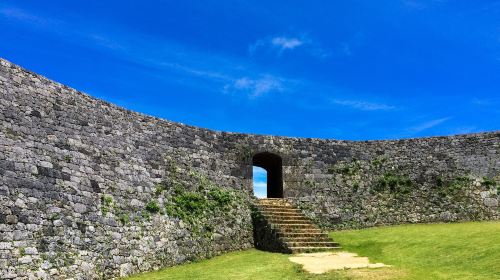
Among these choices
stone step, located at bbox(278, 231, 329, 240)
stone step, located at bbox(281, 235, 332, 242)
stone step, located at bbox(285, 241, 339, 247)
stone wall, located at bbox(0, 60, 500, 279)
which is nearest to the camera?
stone wall, located at bbox(0, 60, 500, 279)

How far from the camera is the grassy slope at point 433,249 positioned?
9.47m

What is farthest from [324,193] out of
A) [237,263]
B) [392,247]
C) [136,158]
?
[136,158]

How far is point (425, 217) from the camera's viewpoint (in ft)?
59.4

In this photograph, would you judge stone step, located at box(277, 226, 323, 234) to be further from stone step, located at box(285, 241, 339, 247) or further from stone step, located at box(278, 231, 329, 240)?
stone step, located at box(285, 241, 339, 247)

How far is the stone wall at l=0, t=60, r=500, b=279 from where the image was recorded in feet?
34.2

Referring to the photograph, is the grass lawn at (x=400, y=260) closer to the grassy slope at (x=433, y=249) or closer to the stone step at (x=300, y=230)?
the grassy slope at (x=433, y=249)

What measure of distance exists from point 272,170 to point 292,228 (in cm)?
507

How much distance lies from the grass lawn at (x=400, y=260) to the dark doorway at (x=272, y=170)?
4047 millimetres


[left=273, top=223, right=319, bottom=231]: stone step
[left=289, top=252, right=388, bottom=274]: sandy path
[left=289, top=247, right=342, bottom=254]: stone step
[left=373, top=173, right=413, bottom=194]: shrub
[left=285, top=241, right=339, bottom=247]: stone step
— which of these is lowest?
[left=289, top=252, right=388, bottom=274]: sandy path

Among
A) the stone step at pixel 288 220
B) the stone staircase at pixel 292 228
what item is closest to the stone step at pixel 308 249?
the stone staircase at pixel 292 228

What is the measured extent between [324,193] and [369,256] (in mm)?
5927

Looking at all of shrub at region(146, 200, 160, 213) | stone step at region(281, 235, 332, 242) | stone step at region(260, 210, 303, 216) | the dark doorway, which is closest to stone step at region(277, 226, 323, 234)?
stone step at region(281, 235, 332, 242)

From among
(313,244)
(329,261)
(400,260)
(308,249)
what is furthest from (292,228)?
(400,260)

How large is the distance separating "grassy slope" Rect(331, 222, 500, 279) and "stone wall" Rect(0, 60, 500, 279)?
2842 millimetres
